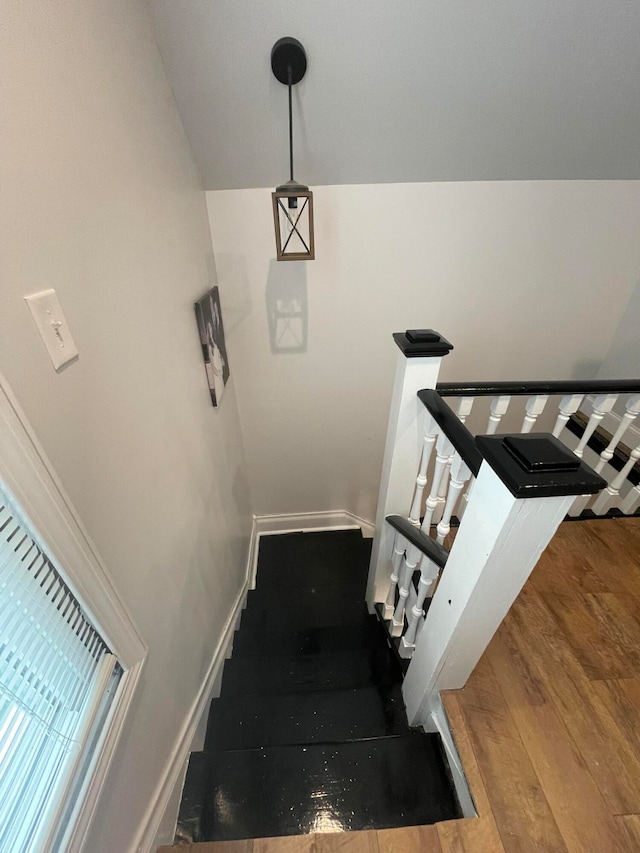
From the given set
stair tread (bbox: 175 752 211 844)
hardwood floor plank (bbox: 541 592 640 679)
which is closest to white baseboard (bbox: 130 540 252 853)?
stair tread (bbox: 175 752 211 844)

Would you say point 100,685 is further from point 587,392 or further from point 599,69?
point 599,69

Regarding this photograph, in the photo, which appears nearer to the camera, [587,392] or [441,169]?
[587,392]

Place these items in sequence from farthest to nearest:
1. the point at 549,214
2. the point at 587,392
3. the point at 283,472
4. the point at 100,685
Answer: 1. the point at 283,472
2. the point at 549,214
3. the point at 587,392
4. the point at 100,685

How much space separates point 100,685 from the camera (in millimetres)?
775

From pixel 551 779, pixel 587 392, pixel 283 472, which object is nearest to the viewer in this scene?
pixel 551 779

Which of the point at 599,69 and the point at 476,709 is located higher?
the point at 599,69

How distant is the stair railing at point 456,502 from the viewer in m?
0.73

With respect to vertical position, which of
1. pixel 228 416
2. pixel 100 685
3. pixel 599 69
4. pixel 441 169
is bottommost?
pixel 228 416

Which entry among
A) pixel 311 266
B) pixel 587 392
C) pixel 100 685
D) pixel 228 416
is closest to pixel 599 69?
pixel 587 392

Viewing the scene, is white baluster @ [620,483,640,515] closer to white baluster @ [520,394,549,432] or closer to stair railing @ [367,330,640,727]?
stair railing @ [367,330,640,727]

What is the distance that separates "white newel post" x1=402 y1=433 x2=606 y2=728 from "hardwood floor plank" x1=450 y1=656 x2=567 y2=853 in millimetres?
104

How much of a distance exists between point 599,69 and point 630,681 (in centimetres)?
217

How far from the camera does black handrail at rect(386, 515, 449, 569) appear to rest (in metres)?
1.16

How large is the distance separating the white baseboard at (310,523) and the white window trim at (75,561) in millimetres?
2024
